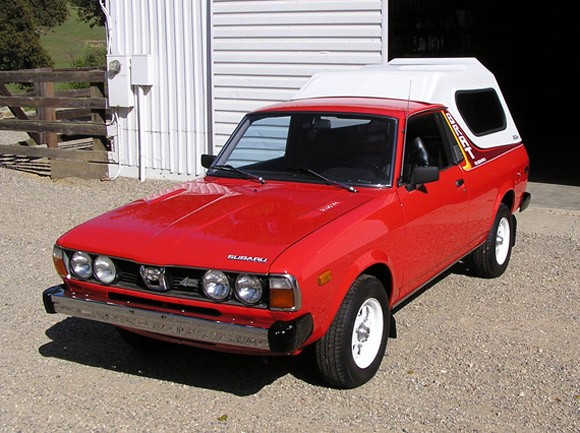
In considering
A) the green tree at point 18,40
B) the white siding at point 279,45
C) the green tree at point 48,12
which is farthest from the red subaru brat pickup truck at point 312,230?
the green tree at point 48,12

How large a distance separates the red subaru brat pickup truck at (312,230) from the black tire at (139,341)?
16 mm

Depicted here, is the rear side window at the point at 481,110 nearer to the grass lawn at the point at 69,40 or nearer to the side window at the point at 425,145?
the side window at the point at 425,145

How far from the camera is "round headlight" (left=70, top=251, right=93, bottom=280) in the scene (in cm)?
484

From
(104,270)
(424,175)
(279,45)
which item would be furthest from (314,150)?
(279,45)

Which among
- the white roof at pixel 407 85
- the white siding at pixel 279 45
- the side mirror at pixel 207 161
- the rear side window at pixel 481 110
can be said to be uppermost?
the white siding at pixel 279 45

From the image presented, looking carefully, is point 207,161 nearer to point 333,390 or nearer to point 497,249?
point 333,390

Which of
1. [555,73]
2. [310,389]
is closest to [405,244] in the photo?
[310,389]

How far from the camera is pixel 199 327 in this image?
4418mm

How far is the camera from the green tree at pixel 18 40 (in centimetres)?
4025

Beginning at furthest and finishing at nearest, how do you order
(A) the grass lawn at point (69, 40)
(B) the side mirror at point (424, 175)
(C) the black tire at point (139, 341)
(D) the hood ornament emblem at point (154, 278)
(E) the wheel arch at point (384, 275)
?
(A) the grass lawn at point (69, 40) → (C) the black tire at point (139, 341) → (B) the side mirror at point (424, 175) → (E) the wheel arch at point (384, 275) → (D) the hood ornament emblem at point (154, 278)

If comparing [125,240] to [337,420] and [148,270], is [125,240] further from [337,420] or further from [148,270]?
[337,420]

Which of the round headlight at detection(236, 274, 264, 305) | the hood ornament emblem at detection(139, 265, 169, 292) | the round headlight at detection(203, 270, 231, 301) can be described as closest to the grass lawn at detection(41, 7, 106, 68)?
the hood ornament emblem at detection(139, 265, 169, 292)

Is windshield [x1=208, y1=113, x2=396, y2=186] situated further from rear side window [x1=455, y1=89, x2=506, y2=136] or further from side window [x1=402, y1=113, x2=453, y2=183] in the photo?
rear side window [x1=455, y1=89, x2=506, y2=136]

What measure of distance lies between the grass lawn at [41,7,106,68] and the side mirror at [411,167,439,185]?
151 ft
